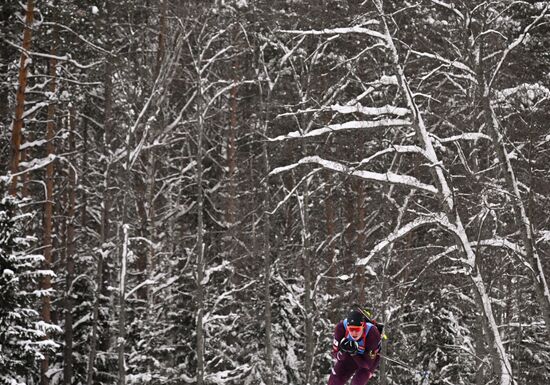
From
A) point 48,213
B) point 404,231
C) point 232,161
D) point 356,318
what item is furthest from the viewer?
point 232,161

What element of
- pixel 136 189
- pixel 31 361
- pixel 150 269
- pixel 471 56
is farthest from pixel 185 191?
pixel 471 56

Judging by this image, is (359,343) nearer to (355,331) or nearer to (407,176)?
(355,331)

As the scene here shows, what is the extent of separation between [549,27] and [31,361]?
1267cm

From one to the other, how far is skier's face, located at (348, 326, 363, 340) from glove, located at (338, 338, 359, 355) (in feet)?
0.23

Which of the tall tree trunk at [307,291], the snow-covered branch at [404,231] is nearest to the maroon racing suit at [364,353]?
the snow-covered branch at [404,231]

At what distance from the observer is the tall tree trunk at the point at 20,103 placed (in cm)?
1653

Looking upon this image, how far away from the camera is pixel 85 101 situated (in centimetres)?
2112

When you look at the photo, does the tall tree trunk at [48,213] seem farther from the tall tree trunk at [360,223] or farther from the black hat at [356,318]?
the black hat at [356,318]

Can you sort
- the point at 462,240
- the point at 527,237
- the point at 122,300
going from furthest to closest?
the point at 122,300 → the point at 462,240 → the point at 527,237

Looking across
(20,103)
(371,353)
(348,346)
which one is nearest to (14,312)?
(20,103)

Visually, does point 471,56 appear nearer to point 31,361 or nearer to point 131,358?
point 31,361

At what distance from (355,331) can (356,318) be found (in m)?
0.18

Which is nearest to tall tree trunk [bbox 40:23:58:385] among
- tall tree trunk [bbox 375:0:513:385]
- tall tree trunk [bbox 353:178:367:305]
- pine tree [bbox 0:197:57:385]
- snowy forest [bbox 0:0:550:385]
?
snowy forest [bbox 0:0:550:385]

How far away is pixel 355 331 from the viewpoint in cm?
888
